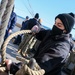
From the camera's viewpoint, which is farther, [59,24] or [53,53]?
[59,24]

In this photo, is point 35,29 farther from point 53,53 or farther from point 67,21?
point 53,53

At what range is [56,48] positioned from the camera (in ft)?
8.29

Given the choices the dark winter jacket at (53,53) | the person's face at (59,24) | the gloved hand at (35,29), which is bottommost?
the dark winter jacket at (53,53)

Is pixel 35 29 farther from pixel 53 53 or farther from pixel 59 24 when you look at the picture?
pixel 53 53

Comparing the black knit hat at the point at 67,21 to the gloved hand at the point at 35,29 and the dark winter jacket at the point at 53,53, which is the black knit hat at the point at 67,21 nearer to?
the dark winter jacket at the point at 53,53

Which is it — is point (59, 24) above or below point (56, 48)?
above

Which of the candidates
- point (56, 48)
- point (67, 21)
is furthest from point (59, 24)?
point (56, 48)

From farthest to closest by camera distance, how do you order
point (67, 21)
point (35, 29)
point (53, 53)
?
1. point (35, 29)
2. point (67, 21)
3. point (53, 53)

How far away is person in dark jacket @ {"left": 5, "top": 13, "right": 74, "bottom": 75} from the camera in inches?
95.9

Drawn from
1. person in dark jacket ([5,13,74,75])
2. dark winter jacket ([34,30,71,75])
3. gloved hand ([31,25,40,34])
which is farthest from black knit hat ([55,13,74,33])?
gloved hand ([31,25,40,34])

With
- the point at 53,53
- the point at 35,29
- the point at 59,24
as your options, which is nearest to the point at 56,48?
the point at 53,53

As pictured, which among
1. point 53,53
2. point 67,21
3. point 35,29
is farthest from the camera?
point 35,29

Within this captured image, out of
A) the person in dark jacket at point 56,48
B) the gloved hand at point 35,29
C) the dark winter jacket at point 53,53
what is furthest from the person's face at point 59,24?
the gloved hand at point 35,29

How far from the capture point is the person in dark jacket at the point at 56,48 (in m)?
2.44
